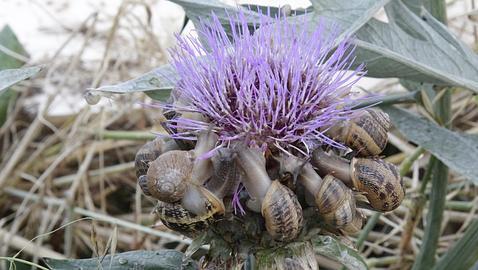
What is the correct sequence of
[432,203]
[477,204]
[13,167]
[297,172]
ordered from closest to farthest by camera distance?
[297,172] → [432,203] → [477,204] → [13,167]

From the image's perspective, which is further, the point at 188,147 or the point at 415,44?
the point at 415,44

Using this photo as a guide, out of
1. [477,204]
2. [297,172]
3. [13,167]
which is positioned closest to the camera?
[297,172]

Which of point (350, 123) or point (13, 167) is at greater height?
point (350, 123)

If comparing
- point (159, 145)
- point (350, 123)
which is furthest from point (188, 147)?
point (350, 123)

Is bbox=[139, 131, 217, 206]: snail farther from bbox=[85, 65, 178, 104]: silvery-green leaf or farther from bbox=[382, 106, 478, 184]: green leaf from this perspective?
bbox=[382, 106, 478, 184]: green leaf

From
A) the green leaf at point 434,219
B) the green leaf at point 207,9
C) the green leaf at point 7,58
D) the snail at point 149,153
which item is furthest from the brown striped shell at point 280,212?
the green leaf at point 7,58

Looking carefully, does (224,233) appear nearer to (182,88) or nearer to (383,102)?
(182,88)

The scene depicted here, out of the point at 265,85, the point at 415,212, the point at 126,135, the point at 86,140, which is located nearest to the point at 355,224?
the point at 265,85
